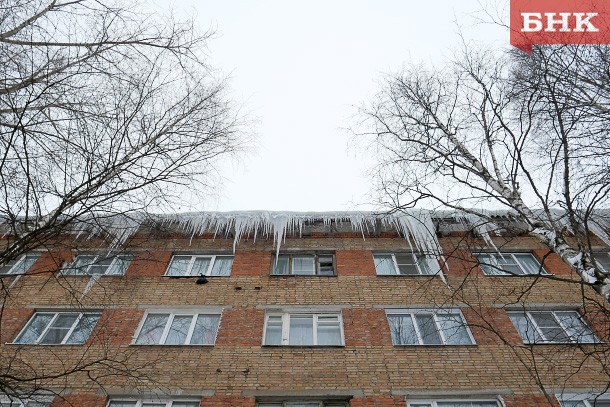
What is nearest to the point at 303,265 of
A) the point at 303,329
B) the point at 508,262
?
the point at 303,329

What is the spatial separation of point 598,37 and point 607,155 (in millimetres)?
2558

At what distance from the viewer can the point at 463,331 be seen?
1030 centimetres

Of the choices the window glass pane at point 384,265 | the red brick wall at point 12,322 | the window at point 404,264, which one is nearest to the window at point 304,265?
the window glass pane at point 384,265

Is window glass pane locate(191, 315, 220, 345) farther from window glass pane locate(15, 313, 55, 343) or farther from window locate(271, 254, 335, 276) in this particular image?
window glass pane locate(15, 313, 55, 343)

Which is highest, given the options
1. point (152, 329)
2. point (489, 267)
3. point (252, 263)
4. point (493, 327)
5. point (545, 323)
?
point (252, 263)

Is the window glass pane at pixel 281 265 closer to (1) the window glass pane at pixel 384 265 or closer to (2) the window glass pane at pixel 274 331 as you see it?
(2) the window glass pane at pixel 274 331

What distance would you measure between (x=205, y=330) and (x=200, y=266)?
2.57m

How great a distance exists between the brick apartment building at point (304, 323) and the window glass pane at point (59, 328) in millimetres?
41

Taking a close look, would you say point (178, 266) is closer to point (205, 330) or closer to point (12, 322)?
point (205, 330)

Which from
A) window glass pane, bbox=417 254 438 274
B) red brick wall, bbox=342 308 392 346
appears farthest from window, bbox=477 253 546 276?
red brick wall, bbox=342 308 392 346

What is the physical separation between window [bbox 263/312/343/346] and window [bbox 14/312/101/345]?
13.4 feet

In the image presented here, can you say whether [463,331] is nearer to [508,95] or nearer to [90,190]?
[508,95]

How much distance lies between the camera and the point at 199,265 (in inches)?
507

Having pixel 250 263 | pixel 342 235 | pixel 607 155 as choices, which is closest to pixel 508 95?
pixel 607 155
